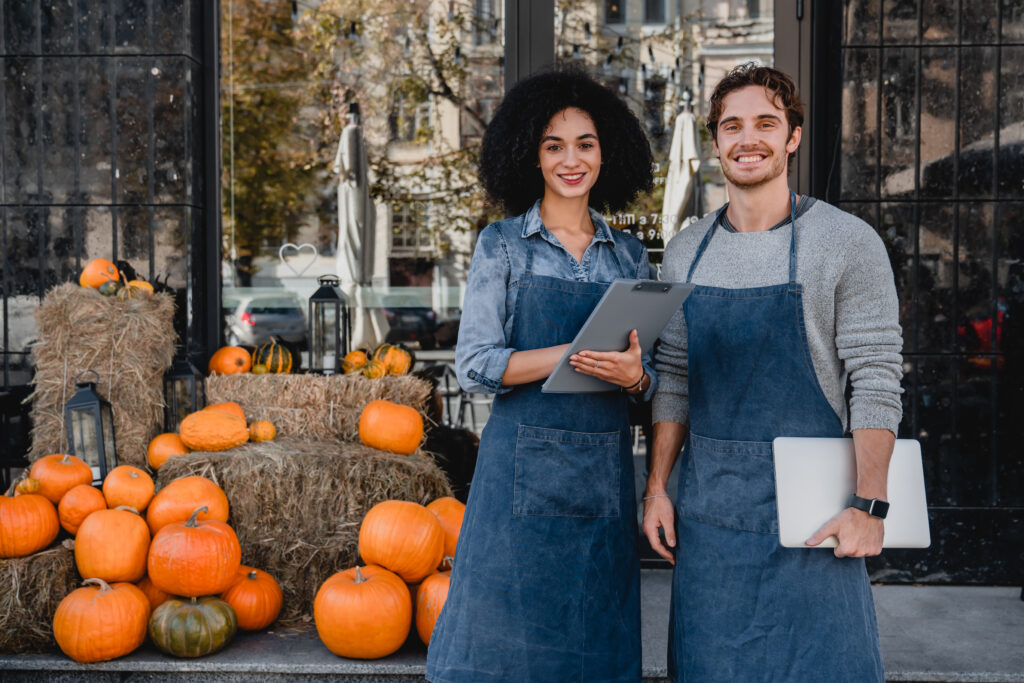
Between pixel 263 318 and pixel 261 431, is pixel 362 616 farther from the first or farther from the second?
pixel 263 318

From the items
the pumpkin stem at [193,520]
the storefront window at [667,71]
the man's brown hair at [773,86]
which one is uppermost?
the storefront window at [667,71]

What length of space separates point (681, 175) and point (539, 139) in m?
2.14

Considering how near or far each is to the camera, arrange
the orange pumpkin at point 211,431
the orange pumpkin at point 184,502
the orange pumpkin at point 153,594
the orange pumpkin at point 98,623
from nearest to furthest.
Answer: the orange pumpkin at point 98,623 → the orange pumpkin at point 153,594 → the orange pumpkin at point 184,502 → the orange pumpkin at point 211,431

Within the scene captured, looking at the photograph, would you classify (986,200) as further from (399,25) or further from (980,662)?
(399,25)

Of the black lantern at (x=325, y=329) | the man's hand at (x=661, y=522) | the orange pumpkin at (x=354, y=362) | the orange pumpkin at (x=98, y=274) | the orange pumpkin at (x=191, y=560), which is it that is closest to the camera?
the man's hand at (x=661, y=522)

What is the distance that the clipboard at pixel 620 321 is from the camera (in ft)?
6.15

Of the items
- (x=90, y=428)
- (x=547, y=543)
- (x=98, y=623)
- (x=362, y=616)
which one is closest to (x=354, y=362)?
(x=90, y=428)

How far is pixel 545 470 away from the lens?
223cm

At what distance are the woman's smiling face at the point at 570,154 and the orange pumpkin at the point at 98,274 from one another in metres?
2.37

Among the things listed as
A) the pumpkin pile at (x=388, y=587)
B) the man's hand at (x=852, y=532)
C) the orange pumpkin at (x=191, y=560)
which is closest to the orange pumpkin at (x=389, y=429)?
the pumpkin pile at (x=388, y=587)

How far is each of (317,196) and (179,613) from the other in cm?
250

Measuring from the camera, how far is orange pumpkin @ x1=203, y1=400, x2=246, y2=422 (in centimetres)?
379

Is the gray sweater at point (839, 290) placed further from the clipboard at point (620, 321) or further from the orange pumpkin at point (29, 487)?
the orange pumpkin at point (29, 487)

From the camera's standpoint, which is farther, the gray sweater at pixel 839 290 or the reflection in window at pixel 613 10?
the reflection in window at pixel 613 10
